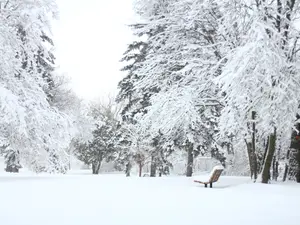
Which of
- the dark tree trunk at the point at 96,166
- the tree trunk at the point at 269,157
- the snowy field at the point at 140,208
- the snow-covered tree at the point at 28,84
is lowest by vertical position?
the dark tree trunk at the point at 96,166

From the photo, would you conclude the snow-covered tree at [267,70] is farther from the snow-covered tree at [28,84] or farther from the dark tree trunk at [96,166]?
the dark tree trunk at [96,166]

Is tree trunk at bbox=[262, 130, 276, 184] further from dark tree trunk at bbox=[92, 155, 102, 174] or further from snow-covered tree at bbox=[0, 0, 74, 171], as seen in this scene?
dark tree trunk at bbox=[92, 155, 102, 174]

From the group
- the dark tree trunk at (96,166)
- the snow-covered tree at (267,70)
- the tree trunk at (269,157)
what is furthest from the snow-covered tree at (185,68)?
the dark tree trunk at (96,166)

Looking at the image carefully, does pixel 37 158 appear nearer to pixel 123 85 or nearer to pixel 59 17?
pixel 59 17

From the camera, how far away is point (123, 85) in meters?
22.2

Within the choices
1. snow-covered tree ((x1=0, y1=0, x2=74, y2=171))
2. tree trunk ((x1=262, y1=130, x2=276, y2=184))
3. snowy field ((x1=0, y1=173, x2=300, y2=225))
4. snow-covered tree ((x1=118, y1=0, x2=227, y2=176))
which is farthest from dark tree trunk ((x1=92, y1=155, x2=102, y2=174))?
snowy field ((x1=0, y1=173, x2=300, y2=225))

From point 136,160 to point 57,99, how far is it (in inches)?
349

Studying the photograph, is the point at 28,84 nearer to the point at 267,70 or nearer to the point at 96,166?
the point at 267,70

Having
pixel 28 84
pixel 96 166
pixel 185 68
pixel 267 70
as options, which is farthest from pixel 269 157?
pixel 96 166

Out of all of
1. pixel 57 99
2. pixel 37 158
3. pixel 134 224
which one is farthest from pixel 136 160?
pixel 134 224

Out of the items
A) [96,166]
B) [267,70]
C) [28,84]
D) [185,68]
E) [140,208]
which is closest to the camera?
[140,208]

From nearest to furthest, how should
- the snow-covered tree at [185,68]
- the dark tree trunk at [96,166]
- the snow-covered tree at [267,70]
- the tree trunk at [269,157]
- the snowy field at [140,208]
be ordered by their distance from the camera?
the snowy field at [140,208] < the snow-covered tree at [267,70] < the tree trunk at [269,157] < the snow-covered tree at [185,68] < the dark tree trunk at [96,166]

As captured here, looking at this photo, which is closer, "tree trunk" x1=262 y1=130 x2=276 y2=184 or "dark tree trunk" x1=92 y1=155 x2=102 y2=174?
"tree trunk" x1=262 y1=130 x2=276 y2=184

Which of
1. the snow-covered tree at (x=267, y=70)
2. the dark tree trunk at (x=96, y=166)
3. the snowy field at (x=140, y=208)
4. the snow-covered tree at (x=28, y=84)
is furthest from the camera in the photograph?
the dark tree trunk at (x=96, y=166)
